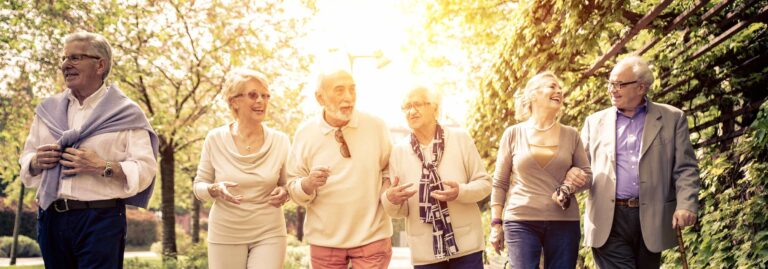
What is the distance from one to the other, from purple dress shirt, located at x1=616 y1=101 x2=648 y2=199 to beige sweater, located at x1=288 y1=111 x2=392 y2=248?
156 cm

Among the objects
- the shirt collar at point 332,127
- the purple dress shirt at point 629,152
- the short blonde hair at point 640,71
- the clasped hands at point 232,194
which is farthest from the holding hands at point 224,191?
the short blonde hair at point 640,71

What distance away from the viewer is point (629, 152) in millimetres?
4809

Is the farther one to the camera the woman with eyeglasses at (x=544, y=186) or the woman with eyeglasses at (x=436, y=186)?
the woman with eyeglasses at (x=544, y=186)

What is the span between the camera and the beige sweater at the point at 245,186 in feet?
15.1

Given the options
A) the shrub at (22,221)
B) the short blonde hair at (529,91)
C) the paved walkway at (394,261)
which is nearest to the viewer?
the short blonde hair at (529,91)

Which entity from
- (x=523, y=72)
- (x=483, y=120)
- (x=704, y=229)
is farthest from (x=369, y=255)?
(x=483, y=120)

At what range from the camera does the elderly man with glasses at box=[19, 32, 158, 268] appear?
13.0 feet

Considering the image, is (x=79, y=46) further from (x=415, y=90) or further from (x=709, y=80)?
(x=709, y=80)

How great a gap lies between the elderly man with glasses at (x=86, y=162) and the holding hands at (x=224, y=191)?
1.34ft

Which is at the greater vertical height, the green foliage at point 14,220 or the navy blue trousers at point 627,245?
the green foliage at point 14,220

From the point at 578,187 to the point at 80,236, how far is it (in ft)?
10.2

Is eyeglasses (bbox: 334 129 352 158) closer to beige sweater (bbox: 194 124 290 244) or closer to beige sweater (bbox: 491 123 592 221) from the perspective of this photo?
beige sweater (bbox: 194 124 290 244)

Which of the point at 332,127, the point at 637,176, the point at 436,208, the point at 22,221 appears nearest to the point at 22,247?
the point at 22,221

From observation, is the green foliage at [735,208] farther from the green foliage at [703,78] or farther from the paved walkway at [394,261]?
the paved walkway at [394,261]
